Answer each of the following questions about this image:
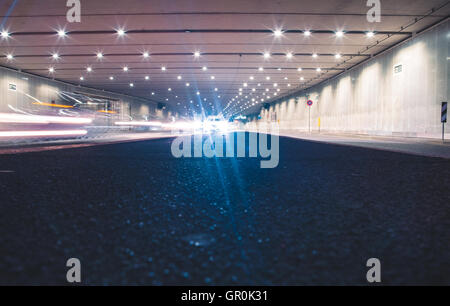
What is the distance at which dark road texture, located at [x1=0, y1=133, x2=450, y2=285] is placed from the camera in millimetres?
1194

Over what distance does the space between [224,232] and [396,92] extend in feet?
67.2

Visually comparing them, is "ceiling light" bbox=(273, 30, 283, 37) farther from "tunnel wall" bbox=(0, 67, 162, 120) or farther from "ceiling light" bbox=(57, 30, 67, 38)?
"tunnel wall" bbox=(0, 67, 162, 120)

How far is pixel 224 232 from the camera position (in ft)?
5.64

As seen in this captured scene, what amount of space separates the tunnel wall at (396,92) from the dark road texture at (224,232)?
14.6 m

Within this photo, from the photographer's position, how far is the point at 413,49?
1650 cm

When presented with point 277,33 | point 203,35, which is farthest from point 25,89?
point 277,33

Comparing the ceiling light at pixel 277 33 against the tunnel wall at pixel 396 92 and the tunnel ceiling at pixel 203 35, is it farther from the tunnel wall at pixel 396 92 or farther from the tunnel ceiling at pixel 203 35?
the tunnel wall at pixel 396 92

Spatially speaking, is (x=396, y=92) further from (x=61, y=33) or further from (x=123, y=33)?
(x=61, y=33)

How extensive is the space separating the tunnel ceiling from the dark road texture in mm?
10708

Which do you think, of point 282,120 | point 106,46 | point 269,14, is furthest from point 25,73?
point 282,120

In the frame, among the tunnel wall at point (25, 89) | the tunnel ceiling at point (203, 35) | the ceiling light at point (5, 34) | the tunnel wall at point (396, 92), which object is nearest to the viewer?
the tunnel ceiling at point (203, 35)

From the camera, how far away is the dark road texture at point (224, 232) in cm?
119

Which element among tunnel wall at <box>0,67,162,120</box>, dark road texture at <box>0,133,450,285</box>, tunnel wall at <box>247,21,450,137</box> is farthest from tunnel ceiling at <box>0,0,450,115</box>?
dark road texture at <box>0,133,450,285</box>

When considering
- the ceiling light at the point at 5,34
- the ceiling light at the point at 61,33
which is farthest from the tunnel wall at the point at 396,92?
the ceiling light at the point at 5,34
